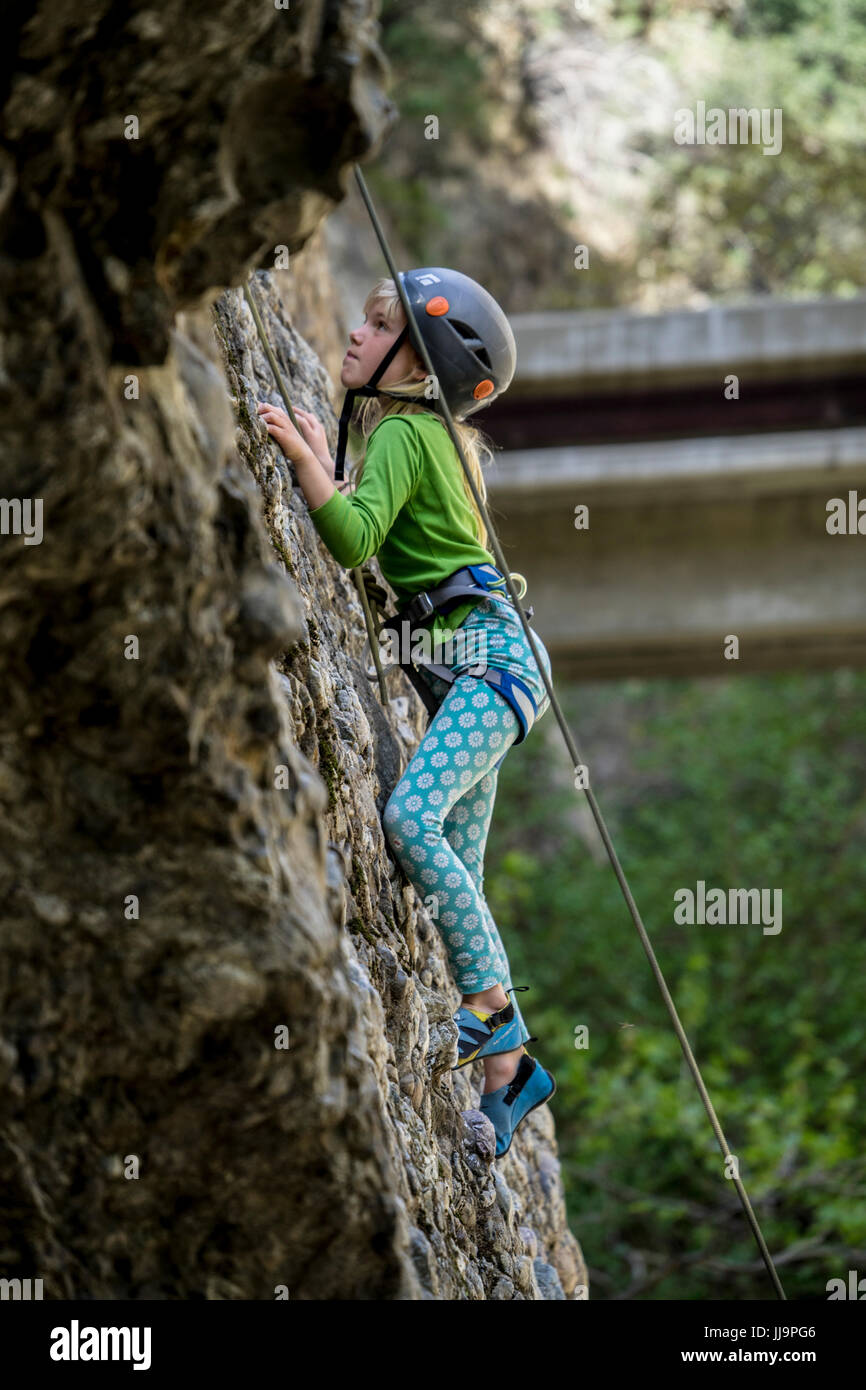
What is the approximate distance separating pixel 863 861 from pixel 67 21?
1174 centimetres

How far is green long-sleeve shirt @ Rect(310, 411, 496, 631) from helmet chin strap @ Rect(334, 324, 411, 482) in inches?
4.8

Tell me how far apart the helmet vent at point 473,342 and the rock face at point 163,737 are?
1.13 meters

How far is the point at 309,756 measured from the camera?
284 centimetres

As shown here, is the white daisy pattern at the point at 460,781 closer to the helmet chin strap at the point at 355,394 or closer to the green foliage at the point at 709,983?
the helmet chin strap at the point at 355,394

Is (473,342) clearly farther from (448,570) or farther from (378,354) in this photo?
(448,570)

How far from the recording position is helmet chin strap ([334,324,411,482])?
3.17 meters

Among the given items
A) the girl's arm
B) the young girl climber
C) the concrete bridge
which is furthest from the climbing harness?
the concrete bridge

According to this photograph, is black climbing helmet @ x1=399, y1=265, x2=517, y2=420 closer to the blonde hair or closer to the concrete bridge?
the blonde hair

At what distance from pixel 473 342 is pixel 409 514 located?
0.40 metres

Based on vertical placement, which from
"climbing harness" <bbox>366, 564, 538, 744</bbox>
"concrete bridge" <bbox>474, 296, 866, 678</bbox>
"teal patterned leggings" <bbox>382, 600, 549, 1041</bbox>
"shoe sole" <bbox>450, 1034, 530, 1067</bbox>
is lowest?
"shoe sole" <bbox>450, 1034, 530, 1067</bbox>

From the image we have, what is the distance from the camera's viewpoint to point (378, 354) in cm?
318

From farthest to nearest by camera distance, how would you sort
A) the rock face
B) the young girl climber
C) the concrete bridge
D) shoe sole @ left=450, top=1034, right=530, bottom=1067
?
1. the concrete bridge
2. shoe sole @ left=450, top=1034, right=530, bottom=1067
3. the young girl climber
4. the rock face
